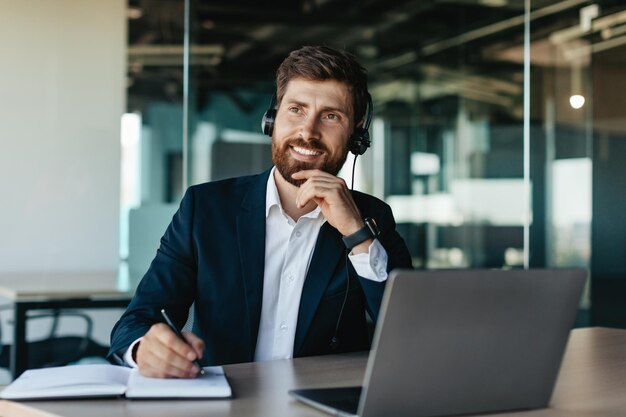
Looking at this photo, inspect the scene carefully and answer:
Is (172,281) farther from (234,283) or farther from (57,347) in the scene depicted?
(57,347)

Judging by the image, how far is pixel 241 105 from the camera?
6414 mm

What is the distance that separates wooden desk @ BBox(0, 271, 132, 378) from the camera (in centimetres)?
403

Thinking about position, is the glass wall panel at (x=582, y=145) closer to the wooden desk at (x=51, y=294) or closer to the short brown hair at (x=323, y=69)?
the wooden desk at (x=51, y=294)

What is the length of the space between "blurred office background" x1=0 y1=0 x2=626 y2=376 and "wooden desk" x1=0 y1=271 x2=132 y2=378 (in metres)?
0.06

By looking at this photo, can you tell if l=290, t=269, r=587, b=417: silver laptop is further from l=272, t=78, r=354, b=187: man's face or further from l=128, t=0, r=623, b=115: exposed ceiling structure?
l=128, t=0, r=623, b=115: exposed ceiling structure

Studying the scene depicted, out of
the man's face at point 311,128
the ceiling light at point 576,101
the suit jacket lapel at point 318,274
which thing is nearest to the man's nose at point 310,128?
the man's face at point 311,128

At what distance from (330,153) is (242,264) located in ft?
1.19

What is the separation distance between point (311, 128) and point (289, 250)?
0.30m

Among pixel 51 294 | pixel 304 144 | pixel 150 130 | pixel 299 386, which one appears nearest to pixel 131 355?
pixel 299 386

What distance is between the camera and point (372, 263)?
72.4 inches

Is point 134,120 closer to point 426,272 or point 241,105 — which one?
point 241,105

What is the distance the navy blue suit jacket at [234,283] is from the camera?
6.22 ft

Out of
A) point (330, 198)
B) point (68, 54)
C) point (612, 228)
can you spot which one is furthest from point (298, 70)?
point (612, 228)

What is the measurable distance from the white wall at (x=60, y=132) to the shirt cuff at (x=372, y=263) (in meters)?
2.66
